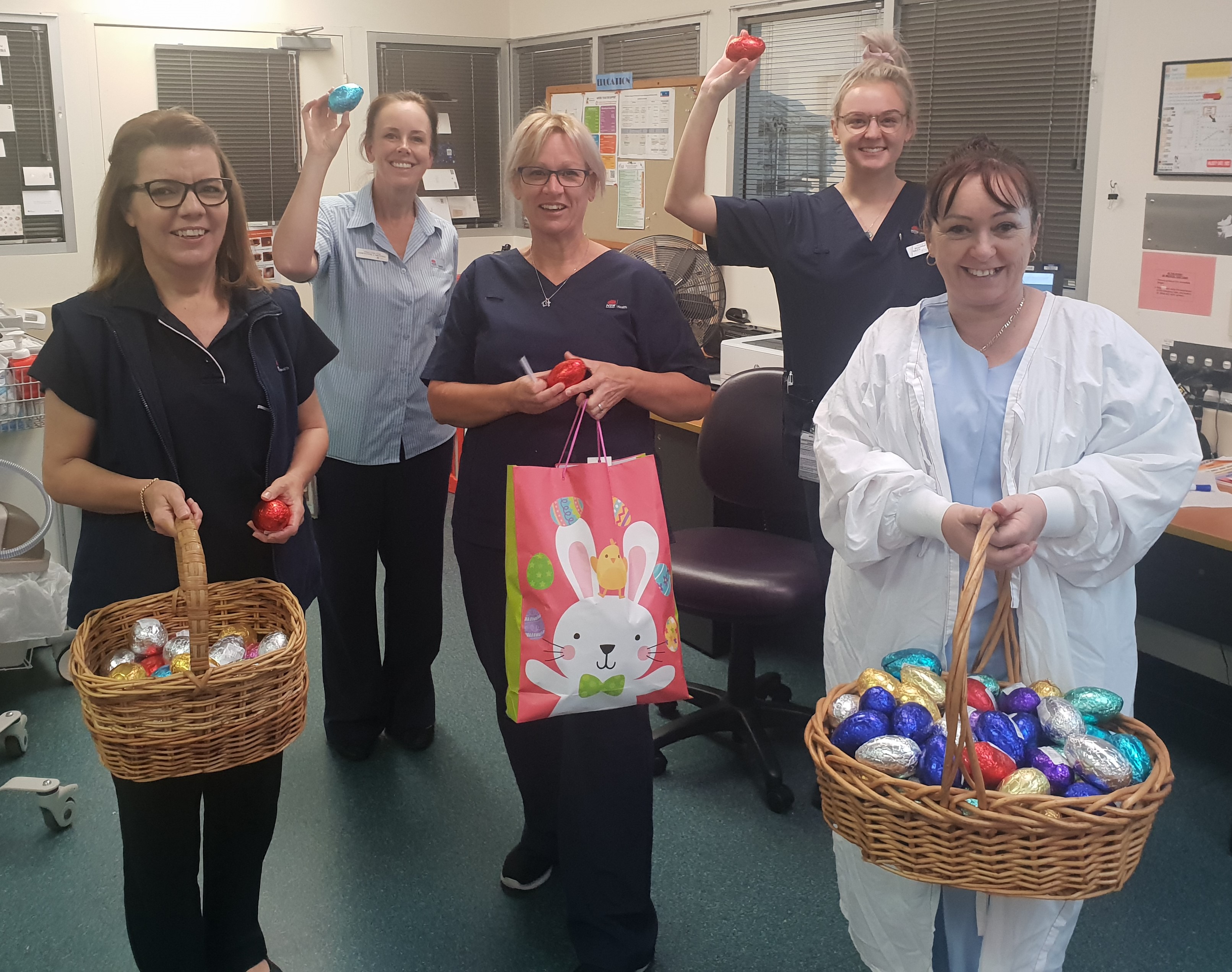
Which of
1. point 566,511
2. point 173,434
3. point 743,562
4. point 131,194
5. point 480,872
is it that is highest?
point 131,194

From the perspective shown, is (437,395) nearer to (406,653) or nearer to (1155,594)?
(406,653)

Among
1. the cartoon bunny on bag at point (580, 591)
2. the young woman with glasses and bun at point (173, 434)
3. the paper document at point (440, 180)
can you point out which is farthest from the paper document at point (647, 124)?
the cartoon bunny on bag at point (580, 591)

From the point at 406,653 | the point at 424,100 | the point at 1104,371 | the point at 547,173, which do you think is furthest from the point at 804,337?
the point at 406,653

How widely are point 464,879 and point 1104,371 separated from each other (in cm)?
160

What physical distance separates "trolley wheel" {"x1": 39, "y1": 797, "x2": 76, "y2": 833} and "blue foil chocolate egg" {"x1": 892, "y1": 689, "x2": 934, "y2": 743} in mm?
1961

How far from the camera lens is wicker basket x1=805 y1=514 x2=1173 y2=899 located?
1.18 m

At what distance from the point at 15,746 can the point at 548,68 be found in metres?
3.82

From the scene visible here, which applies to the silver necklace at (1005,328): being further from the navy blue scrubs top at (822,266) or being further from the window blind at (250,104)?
the window blind at (250,104)

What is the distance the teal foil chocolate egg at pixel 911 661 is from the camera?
1.50 meters

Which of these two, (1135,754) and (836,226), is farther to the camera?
(836,226)

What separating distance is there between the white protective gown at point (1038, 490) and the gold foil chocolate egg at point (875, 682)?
0.46 feet

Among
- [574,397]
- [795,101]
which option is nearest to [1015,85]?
[795,101]

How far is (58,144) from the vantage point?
4430 mm

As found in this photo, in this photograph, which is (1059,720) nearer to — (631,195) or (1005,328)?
(1005,328)
